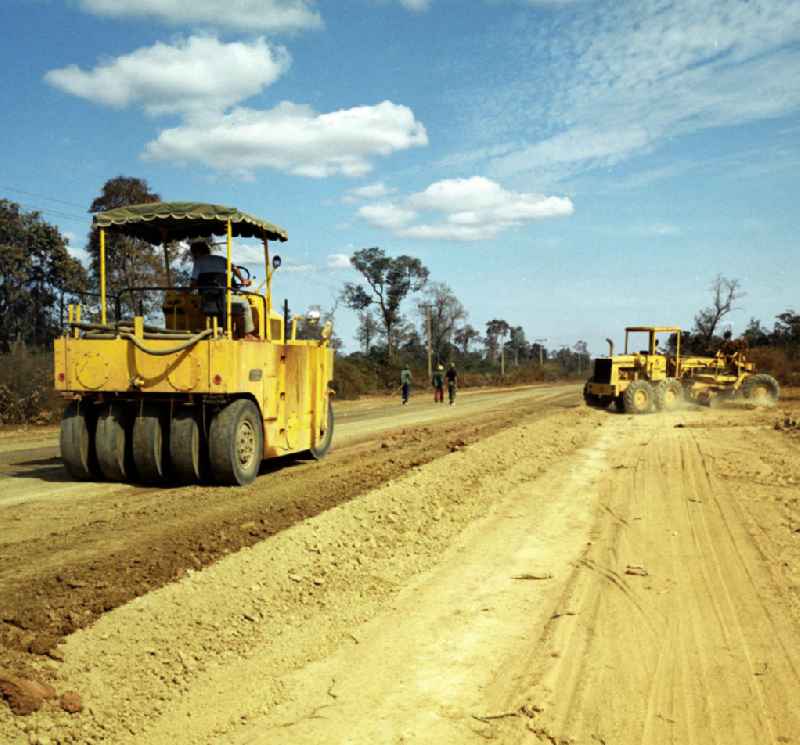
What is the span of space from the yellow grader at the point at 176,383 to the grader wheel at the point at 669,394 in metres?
16.2

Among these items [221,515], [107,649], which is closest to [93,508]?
[221,515]

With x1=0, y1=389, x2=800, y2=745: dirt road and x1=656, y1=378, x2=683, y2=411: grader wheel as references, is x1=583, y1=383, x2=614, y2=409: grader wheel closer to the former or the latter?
x1=656, y1=378, x2=683, y2=411: grader wheel

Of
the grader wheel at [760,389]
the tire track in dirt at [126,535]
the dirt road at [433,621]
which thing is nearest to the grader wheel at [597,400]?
the grader wheel at [760,389]

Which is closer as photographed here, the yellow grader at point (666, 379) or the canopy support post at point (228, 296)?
the canopy support post at point (228, 296)

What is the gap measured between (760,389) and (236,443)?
72.9 feet

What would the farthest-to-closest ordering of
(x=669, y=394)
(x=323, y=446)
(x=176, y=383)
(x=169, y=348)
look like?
1. (x=669, y=394)
2. (x=323, y=446)
3. (x=176, y=383)
4. (x=169, y=348)

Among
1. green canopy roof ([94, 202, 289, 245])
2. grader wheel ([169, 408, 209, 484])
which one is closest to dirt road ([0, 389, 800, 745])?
grader wheel ([169, 408, 209, 484])

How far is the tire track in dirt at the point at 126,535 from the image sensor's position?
426 cm

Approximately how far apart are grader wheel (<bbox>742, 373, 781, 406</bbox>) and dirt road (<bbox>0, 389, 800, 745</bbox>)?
17.8m

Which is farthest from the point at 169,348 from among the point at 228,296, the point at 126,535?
the point at 126,535

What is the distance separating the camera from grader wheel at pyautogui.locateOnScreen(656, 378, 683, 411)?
73.9 ft

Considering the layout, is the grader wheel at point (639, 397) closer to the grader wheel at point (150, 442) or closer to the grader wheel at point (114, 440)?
the grader wheel at point (150, 442)

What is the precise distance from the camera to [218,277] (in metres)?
9.12

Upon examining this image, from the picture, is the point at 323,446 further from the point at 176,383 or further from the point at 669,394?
the point at 669,394
